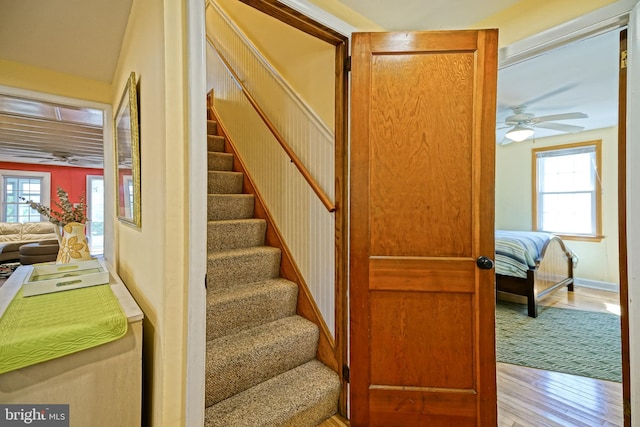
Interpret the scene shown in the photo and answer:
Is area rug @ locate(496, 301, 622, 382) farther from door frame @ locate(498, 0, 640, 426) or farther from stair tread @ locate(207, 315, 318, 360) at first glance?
stair tread @ locate(207, 315, 318, 360)

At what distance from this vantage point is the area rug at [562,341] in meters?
2.10

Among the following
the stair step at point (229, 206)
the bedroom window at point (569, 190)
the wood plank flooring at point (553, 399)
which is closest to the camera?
the wood plank flooring at point (553, 399)

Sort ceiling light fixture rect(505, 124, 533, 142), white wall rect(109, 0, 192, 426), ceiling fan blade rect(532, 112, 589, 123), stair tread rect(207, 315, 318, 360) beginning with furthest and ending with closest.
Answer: ceiling light fixture rect(505, 124, 533, 142) < ceiling fan blade rect(532, 112, 589, 123) < stair tread rect(207, 315, 318, 360) < white wall rect(109, 0, 192, 426)

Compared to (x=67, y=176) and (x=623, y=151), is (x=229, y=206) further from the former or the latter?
(x=67, y=176)

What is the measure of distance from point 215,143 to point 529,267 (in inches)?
146

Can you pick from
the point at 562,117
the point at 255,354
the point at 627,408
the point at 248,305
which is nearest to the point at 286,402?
the point at 255,354

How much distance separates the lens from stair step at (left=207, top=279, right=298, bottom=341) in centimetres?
161

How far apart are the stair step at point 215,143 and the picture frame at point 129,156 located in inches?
45.5

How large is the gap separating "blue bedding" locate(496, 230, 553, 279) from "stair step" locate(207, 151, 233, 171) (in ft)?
10.6

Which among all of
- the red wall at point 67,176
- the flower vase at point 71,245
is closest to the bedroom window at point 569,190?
the flower vase at point 71,245

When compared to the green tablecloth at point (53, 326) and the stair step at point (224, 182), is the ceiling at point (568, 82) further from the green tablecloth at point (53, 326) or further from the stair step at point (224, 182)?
the green tablecloth at point (53, 326)

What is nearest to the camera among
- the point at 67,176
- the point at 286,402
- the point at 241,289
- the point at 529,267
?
the point at 286,402

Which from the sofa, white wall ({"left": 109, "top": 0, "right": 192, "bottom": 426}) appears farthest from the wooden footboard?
the sofa

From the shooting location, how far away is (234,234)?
215 centimetres
